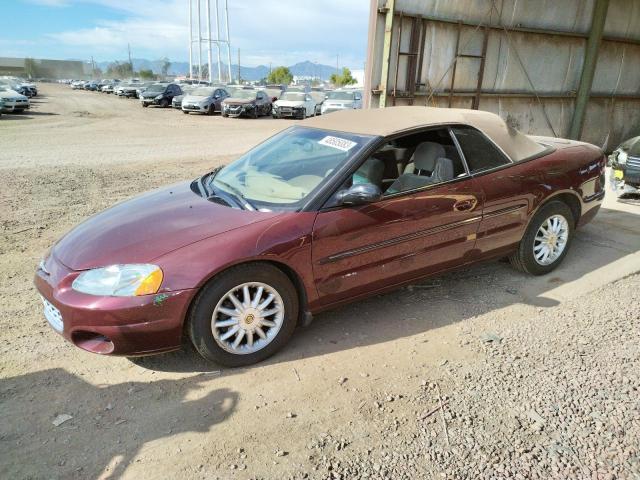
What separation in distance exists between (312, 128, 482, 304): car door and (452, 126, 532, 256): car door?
0.39ft

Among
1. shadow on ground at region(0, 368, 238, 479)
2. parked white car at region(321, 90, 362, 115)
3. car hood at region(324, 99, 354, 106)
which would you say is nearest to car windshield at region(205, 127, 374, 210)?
shadow on ground at region(0, 368, 238, 479)

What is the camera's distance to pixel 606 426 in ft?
8.17

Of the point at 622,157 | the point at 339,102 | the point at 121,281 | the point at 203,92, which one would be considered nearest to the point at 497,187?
the point at 121,281

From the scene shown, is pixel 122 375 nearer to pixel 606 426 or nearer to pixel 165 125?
pixel 606 426

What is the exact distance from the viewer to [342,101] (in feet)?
69.2

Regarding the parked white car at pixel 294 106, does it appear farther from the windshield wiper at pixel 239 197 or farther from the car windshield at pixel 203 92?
the windshield wiper at pixel 239 197

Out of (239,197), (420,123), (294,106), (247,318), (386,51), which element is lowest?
(247,318)

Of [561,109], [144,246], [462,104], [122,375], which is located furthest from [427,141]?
[561,109]

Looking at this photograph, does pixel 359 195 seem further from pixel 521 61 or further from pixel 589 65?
pixel 589 65

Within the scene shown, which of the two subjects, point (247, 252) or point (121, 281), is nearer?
point (121, 281)

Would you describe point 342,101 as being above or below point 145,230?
above

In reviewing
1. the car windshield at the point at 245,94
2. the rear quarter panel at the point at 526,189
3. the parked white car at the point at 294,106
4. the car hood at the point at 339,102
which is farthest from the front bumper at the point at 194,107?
the rear quarter panel at the point at 526,189

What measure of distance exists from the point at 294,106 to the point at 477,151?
844 inches

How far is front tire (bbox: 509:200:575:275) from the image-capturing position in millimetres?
4195
